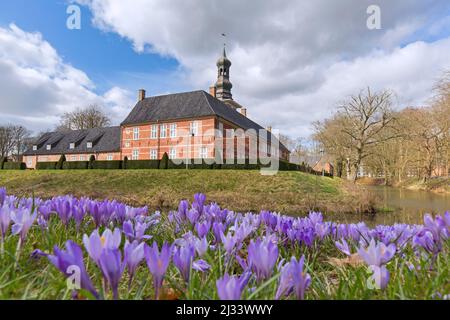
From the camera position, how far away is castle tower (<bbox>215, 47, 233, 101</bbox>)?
50031 mm

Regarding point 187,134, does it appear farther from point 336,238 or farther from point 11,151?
point 11,151

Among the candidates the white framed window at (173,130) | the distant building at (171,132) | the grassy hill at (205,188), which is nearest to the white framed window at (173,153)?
the distant building at (171,132)

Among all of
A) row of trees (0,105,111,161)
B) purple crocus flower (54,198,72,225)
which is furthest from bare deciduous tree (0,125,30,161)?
purple crocus flower (54,198,72,225)

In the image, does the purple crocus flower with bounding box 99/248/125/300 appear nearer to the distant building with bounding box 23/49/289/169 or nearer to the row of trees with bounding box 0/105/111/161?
the distant building with bounding box 23/49/289/169

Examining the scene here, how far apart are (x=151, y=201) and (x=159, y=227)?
44.1 ft

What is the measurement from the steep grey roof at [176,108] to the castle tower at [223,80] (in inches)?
497

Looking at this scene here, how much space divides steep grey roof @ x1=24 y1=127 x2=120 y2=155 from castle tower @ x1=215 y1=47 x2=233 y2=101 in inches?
701

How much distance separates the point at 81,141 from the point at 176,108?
1969cm

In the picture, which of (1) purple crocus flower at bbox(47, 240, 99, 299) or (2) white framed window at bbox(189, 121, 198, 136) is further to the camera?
(2) white framed window at bbox(189, 121, 198, 136)

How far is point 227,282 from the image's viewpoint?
750mm

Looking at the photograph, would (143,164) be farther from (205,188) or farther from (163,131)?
(205,188)

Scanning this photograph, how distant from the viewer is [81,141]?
45.7 meters

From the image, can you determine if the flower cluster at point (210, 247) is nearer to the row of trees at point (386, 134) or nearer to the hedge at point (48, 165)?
the row of trees at point (386, 134)
